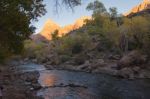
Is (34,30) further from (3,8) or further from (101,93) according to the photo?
(101,93)

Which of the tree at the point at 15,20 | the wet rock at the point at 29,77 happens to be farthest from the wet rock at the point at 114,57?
the tree at the point at 15,20

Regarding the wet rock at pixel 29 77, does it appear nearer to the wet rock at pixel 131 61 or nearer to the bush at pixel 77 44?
the wet rock at pixel 131 61

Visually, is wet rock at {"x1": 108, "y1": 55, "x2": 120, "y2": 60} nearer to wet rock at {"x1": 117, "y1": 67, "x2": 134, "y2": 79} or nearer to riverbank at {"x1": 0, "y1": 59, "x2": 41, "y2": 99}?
wet rock at {"x1": 117, "y1": 67, "x2": 134, "y2": 79}

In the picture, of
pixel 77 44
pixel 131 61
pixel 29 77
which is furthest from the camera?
pixel 77 44

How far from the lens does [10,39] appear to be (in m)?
23.2

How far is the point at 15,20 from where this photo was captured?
810 inches

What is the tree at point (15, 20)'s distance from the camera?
19.4 metres

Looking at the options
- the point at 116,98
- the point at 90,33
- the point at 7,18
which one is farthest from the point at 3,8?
the point at 90,33

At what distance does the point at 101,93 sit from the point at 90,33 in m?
78.1

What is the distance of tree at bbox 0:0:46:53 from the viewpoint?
63.7 feet

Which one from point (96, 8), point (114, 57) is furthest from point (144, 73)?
point (96, 8)

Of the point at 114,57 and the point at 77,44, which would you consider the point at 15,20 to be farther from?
the point at 77,44

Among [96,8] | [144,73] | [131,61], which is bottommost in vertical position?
[144,73]

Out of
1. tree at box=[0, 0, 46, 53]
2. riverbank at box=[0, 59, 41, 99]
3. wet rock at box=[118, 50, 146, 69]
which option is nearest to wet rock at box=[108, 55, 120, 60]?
wet rock at box=[118, 50, 146, 69]
